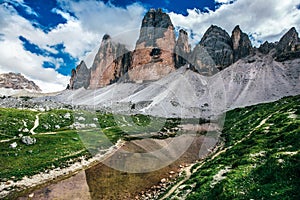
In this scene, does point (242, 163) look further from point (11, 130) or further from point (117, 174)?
point (11, 130)

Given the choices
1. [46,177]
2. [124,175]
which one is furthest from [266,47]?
[46,177]

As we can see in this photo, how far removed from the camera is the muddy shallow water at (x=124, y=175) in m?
27.8

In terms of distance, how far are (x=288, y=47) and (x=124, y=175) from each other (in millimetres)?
195965

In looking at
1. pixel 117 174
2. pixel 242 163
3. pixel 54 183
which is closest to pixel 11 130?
pixel 54 183

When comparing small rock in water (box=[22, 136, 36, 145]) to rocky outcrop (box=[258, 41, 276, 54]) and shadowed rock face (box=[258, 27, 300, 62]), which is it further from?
rocky outcrop (box=[258, 41, 276, 54])

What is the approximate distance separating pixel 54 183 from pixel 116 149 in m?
20.1

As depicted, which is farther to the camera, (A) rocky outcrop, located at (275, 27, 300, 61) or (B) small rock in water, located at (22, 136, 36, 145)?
(A) rocky outcrop, located at (275, 27, 300, 61)

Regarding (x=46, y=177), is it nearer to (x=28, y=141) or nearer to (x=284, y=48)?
(x=28, y=141)

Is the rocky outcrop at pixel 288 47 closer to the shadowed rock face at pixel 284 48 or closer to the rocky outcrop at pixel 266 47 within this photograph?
the shadowed rock face at pixel 284 48

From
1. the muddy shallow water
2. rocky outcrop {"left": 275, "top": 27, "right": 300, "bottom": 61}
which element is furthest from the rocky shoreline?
rocky outcrop {"left": 275, "top": 27, "right": 300, "bottom": 61}

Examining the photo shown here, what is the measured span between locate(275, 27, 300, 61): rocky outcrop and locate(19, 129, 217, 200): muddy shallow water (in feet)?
510

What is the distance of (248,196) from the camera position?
51.6 feet

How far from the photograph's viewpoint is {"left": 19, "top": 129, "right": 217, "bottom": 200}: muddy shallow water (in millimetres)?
27828

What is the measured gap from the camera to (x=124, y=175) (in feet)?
111
